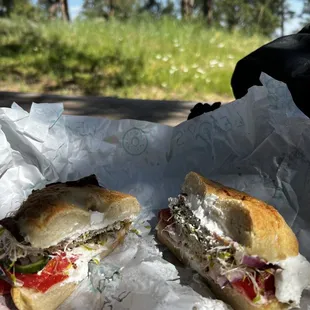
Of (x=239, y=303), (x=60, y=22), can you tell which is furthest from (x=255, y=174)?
(x=60, y=22)

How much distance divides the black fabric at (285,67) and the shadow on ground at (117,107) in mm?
610

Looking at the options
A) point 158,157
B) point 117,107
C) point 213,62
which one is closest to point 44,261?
Answer: point 158,157

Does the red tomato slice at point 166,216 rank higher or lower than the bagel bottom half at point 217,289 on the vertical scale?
higher

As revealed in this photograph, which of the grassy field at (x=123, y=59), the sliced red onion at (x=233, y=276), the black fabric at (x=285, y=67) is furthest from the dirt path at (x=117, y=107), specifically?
the grassy field at (x=123, y=59)

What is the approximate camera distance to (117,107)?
3.09 m

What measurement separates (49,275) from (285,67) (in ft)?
4.65

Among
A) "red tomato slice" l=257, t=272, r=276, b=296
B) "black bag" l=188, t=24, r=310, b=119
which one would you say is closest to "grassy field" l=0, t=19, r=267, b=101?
"black bag" l=188, t=24, r=310, b=119

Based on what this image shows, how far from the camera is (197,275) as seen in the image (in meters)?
1.79

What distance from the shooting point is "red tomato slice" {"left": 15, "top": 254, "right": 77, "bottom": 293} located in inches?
63.3

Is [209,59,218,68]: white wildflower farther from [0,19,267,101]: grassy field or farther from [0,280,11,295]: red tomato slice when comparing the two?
[0,280,11,295]: red tomato slice

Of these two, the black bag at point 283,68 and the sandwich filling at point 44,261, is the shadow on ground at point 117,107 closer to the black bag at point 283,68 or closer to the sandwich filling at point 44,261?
the black bag at point 283,68

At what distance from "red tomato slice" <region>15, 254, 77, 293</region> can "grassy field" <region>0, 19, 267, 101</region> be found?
145 inches

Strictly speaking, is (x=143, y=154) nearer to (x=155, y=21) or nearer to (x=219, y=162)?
(x=219, y=162)

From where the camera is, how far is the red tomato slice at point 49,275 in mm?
1608
